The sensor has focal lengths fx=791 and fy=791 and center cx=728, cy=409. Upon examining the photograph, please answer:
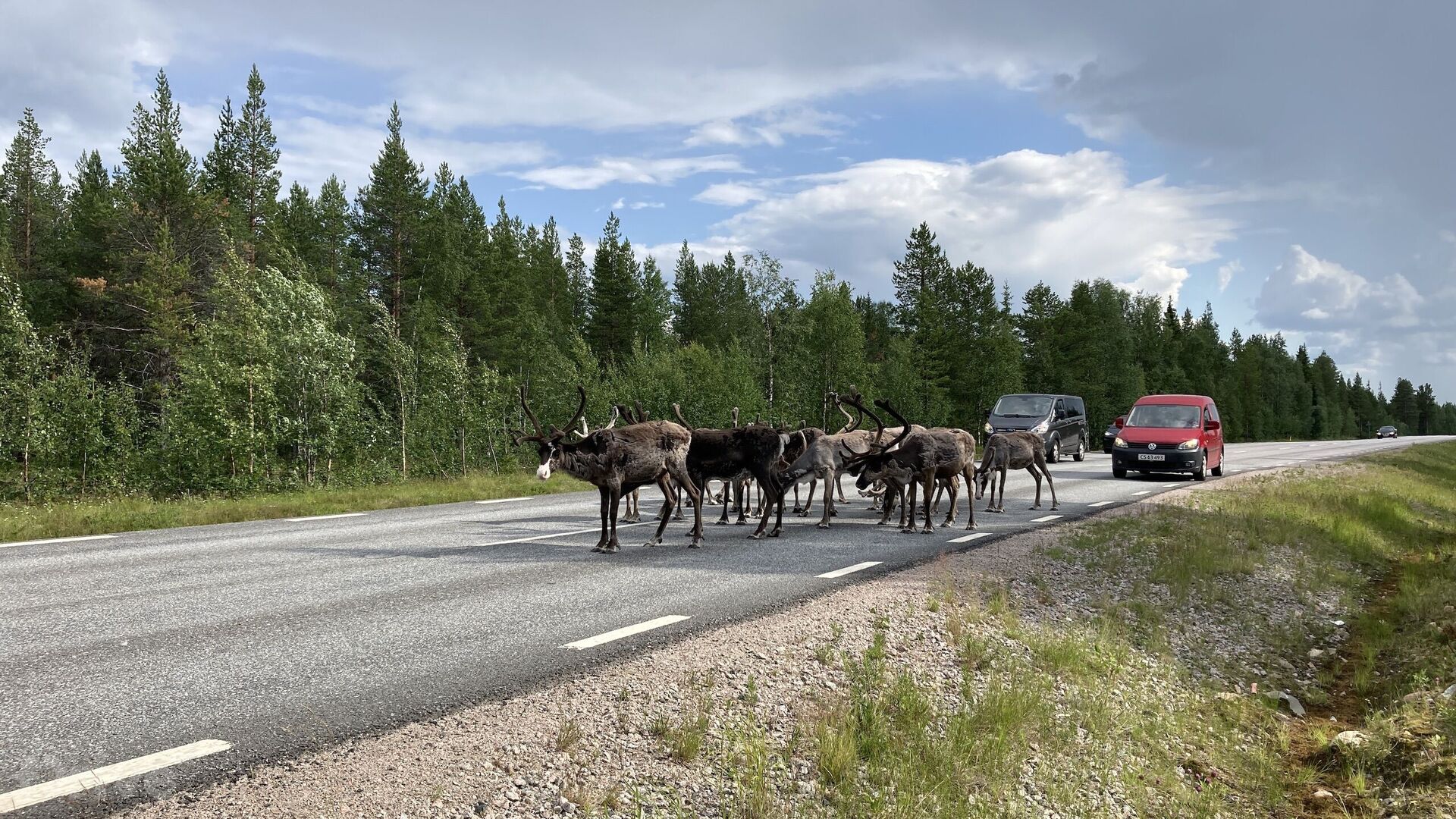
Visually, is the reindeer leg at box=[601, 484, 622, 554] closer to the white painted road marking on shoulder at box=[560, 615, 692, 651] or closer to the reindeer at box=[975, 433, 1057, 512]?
the white painted road marking on shoulder at box=[560, 615, 692, 651]

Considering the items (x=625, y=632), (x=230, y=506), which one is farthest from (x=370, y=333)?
(x=625, y=632)

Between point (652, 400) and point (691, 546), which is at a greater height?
point (652, 400)

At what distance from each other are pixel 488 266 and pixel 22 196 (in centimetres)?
2682

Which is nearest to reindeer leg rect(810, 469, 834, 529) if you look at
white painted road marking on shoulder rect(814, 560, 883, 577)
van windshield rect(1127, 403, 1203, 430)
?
white painted road marking on shoulder rect(814, 560, 883, 577)

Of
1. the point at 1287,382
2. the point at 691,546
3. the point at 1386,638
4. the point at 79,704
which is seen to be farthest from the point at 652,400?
the point at 1287,382

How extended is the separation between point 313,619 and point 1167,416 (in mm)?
23649

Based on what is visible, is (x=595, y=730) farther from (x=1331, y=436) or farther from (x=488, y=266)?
(x=1331, y=436)

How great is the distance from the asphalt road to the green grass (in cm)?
106

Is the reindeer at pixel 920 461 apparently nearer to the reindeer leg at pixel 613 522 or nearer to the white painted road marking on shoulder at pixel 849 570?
the white painted road marking on shoulder at pixel 849 570

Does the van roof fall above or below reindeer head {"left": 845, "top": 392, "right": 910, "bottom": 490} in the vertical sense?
above

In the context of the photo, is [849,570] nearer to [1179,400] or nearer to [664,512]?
[664,512]

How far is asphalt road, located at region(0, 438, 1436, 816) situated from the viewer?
415cm

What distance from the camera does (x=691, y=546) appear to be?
10430 mm

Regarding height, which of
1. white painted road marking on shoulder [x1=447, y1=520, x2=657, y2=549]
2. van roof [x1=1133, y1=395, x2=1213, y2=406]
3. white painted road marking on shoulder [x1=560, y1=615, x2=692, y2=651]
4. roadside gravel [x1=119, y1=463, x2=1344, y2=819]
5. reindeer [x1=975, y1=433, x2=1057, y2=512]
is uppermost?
van roof [x1=1133, y1=395, x2=1213, y2=406]
